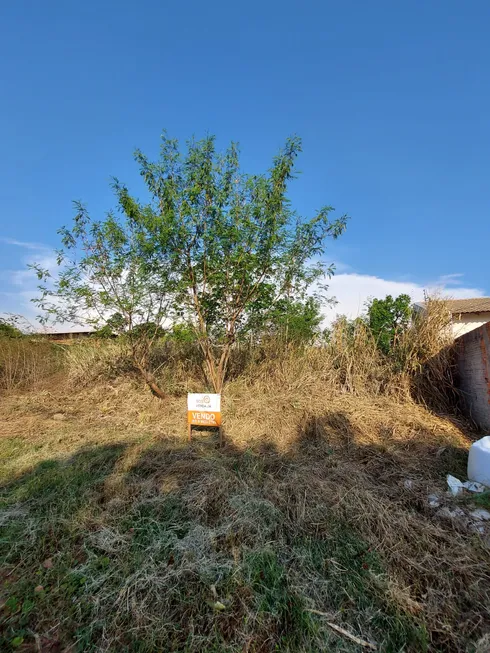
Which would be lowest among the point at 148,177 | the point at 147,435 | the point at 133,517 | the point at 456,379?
the point at 133,517

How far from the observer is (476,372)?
4.36 metres

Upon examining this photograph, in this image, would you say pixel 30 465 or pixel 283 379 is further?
pixel 283 379

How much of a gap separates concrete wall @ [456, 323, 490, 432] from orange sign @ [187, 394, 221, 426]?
3.46 m

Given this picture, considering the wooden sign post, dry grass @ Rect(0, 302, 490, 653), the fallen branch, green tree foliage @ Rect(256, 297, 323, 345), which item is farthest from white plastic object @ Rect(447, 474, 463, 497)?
green tree foliage @ Rect(256, 297, 323, 345)

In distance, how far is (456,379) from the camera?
495 cm

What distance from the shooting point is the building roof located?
18.1ft

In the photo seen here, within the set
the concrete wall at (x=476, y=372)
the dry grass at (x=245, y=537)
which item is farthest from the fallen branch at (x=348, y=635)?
the concrete wall at (x=476, y=372)

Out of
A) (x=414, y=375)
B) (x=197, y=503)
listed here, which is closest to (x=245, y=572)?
(x=197, y=503)

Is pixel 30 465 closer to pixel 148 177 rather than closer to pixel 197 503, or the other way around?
pixel 197 503

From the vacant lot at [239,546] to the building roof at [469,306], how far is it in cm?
257

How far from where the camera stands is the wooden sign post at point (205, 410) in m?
3.81

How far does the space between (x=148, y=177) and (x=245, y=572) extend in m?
4.82

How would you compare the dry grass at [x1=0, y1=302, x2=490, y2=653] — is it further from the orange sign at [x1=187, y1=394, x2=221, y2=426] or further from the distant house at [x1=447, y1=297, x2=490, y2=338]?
the distant house at [x1=447, y1=297, x2=490, y2=338]

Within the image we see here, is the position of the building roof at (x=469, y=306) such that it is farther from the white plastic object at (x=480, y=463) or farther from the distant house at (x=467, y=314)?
the white plastic object at (x=480, y=463)
